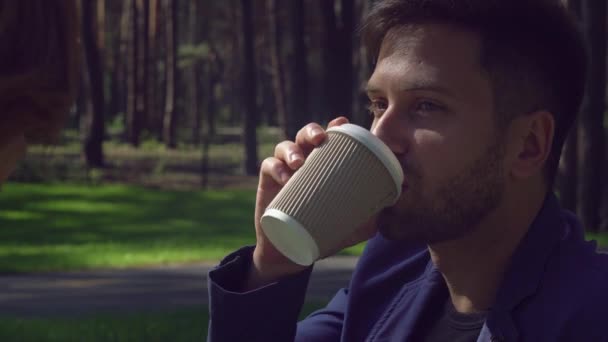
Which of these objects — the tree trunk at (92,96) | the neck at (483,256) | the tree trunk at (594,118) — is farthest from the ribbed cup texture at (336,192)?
the tree trunk at (92,96)

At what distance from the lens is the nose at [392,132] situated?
2.20m

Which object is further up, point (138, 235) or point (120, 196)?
point (138, 235)

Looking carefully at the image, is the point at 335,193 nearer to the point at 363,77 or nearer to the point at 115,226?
the point at 115,226

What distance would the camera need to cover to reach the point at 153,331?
6.77m

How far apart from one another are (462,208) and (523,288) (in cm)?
22

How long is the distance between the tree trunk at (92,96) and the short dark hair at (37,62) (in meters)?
22.4

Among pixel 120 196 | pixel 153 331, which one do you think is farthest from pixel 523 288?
pixel 120 196

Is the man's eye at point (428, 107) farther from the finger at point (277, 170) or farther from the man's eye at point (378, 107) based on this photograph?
the finger at point (277, 170)

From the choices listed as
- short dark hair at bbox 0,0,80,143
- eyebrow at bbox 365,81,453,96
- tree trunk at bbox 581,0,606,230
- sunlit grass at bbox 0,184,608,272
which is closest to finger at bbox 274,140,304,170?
eyebrow at bbox 365,81,453,96

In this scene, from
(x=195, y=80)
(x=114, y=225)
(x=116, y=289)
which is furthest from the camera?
(x=195, y=80)

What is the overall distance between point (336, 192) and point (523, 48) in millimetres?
636

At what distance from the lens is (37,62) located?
5.17 feet

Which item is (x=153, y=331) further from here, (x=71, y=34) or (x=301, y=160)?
(x=71, y=34)

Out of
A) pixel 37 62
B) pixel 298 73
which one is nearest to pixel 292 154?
pixel 37 62
